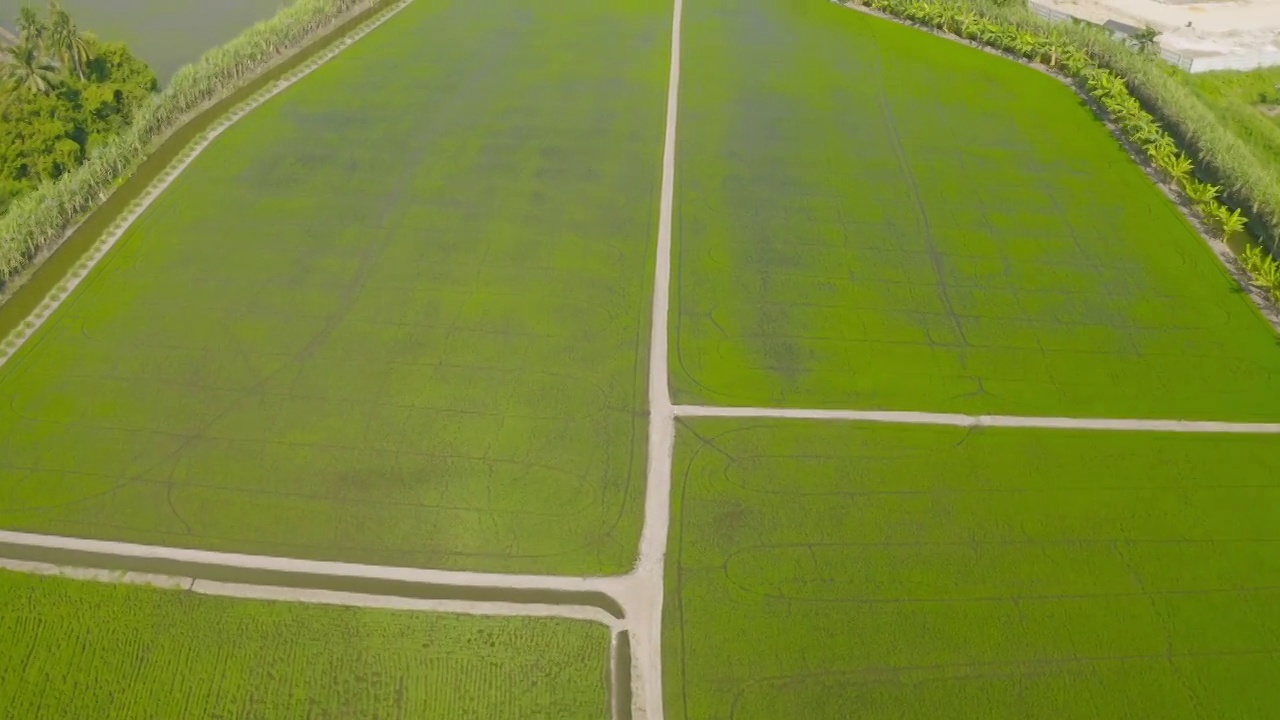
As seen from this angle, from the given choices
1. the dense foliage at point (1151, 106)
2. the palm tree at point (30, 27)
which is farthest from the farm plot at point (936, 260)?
the palm tree at point (30, 27)

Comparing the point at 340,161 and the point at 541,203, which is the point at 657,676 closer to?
the point at 541,203

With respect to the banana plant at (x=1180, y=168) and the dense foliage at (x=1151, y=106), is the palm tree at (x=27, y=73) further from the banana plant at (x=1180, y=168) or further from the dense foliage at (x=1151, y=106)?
the banana plant at (x=1180, y=168)

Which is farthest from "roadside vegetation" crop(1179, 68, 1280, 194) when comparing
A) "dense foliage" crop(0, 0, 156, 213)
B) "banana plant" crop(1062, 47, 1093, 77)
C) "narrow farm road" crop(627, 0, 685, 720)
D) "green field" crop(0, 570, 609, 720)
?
"dense foliage" crop(0, 0, 156, 213)

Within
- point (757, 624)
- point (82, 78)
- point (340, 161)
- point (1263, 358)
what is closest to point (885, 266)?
point (1263, 358)

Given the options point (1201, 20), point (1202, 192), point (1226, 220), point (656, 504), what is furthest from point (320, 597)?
point (1201, 20)

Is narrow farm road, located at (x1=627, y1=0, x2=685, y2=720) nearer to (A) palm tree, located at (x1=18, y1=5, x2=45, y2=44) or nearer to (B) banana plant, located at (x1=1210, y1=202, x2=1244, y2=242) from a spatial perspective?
A: (B) banana plant, located at (x1=1210, y1=202, x2=1244, y2=242)
